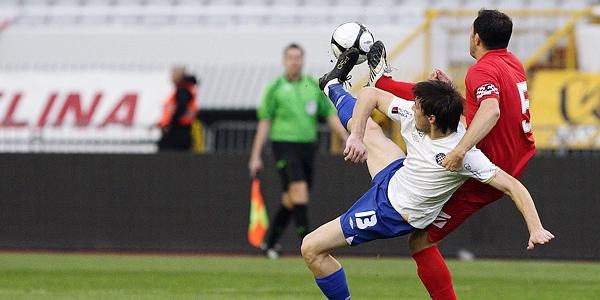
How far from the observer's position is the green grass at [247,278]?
33.8 feet

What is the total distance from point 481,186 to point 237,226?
8.23m

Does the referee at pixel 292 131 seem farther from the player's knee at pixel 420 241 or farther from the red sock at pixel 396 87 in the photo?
the player's knee at pixel 420 241

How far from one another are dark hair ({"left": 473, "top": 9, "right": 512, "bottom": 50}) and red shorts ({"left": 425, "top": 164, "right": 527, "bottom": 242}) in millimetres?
781

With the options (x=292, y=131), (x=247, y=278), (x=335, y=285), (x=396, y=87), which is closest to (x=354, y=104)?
(x=396, y=87)

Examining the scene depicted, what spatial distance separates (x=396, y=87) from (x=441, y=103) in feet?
3.40

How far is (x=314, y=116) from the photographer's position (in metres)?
14.8

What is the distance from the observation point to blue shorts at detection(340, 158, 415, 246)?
7.77 metres

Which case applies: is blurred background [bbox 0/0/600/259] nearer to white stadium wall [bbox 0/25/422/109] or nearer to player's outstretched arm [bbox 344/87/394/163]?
white stadium wall [bbox 0/25/422/109]

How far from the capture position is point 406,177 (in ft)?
25.3

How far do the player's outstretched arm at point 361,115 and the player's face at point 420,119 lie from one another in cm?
38

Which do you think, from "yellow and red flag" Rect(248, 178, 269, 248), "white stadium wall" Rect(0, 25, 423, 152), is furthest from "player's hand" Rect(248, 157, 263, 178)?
"white stadium wall" Rect(0, 25, 423, 152)

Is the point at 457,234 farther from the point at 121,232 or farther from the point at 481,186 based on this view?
the point at 481,186

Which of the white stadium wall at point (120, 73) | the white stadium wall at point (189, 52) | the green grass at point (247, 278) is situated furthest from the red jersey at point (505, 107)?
the white stadium wall at point (189, 52)

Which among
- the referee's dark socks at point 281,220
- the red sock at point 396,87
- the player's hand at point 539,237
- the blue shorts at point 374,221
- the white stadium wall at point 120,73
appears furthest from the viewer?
the white stadium wall at point 120,73
